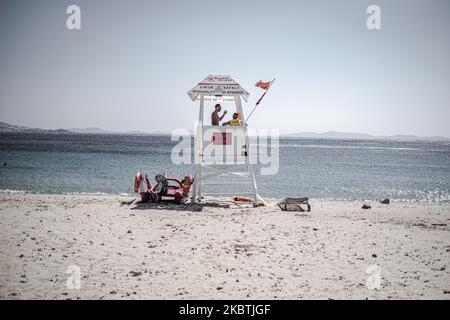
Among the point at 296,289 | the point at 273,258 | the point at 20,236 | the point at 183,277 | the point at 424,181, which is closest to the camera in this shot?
the point at 296,289

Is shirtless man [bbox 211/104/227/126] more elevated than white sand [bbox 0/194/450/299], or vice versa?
shirtless man [bbox 211/104/227/126]

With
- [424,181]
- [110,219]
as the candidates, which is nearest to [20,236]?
[110,219]

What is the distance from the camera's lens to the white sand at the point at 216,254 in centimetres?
504

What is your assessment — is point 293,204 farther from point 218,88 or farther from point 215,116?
point 218,88

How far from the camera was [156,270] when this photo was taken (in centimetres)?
578

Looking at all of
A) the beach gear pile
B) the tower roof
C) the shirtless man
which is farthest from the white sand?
the tower roof

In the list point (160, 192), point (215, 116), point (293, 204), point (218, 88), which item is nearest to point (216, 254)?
point (160, 192)

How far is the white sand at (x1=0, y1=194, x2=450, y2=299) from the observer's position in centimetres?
504

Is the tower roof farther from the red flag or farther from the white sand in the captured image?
the white sand

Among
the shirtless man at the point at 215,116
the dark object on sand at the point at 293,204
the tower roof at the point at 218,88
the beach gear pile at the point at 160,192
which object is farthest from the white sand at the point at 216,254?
the tower roof at the point at 218,88

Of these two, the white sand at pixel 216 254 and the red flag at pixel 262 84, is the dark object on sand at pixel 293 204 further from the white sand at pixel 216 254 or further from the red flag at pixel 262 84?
the red flag at pixel 262 84

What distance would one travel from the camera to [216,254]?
6680 mm
